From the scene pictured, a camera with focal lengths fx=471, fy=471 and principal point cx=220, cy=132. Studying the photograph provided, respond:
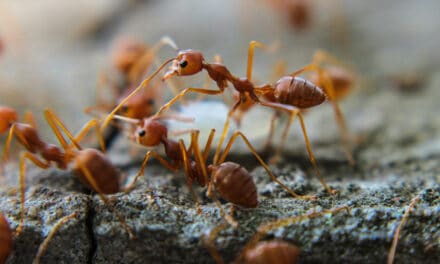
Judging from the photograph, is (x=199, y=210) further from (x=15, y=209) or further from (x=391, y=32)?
(x=391, y=32)

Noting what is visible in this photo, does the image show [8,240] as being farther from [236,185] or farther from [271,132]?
[271,132]

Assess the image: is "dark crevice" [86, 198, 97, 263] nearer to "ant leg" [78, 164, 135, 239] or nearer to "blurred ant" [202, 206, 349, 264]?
"ant leg" [78, 164, 135, 239]

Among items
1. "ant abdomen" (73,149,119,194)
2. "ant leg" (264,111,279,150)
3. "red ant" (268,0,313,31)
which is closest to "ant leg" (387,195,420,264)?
"ant leg" (264,111,279,150)

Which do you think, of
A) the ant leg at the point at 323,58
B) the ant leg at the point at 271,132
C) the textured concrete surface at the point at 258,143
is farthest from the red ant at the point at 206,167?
the ant leg at the point at 323,58

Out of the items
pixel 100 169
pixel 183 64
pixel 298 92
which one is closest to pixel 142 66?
pixel 183 64

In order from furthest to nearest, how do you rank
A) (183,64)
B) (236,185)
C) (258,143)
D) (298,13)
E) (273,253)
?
(298,13) < (258,143) < (183,64) < (236,185) < (273,253)

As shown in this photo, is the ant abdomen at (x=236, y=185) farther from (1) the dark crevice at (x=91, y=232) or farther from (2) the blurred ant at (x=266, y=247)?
(1) the dark crevice at (x=91, y=232)

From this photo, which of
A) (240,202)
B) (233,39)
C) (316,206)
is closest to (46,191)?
(240,202)
